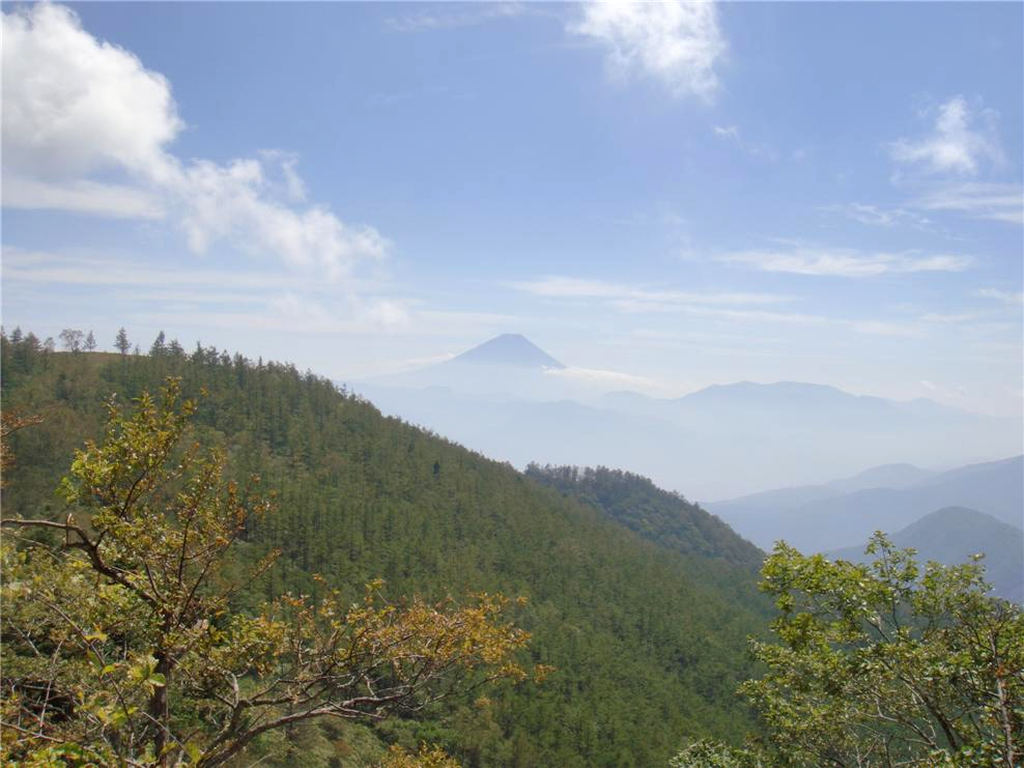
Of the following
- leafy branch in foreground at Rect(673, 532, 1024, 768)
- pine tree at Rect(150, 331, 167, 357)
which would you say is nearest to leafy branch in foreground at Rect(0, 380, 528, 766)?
leafy branch in foreground at Rect(673, 532, 1024, 768)

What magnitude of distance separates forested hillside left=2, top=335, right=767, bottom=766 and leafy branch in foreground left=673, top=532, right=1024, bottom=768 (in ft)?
92.9

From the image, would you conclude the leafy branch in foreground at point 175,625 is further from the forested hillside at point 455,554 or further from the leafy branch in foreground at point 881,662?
the forested hillside at point 455,554

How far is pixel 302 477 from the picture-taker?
74.7m

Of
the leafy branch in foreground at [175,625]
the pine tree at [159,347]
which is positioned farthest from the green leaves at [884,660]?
the pine tree at [159,347]

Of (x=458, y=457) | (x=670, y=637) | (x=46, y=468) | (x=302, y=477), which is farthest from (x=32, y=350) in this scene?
(x=670, y=637)

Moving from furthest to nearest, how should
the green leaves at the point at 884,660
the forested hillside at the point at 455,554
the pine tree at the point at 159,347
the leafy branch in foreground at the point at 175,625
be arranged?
the pine tree at the point at 159,347, the forested hillside at the point at 455,554, the green leaves at the point at 884,660, the leafy branch in foreground at the point at 175,625

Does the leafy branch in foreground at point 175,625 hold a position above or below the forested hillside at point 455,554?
above

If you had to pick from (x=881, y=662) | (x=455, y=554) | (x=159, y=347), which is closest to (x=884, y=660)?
(x=881, y=662)

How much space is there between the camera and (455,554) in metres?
66.9

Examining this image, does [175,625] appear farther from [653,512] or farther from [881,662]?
[653,512]

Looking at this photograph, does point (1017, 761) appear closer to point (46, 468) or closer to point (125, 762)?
point (125, 762)

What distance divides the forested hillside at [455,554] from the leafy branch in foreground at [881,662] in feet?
92.9

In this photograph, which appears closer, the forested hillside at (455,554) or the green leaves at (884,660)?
the green leaves at (884,660)

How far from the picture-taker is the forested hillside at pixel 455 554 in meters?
43.3
